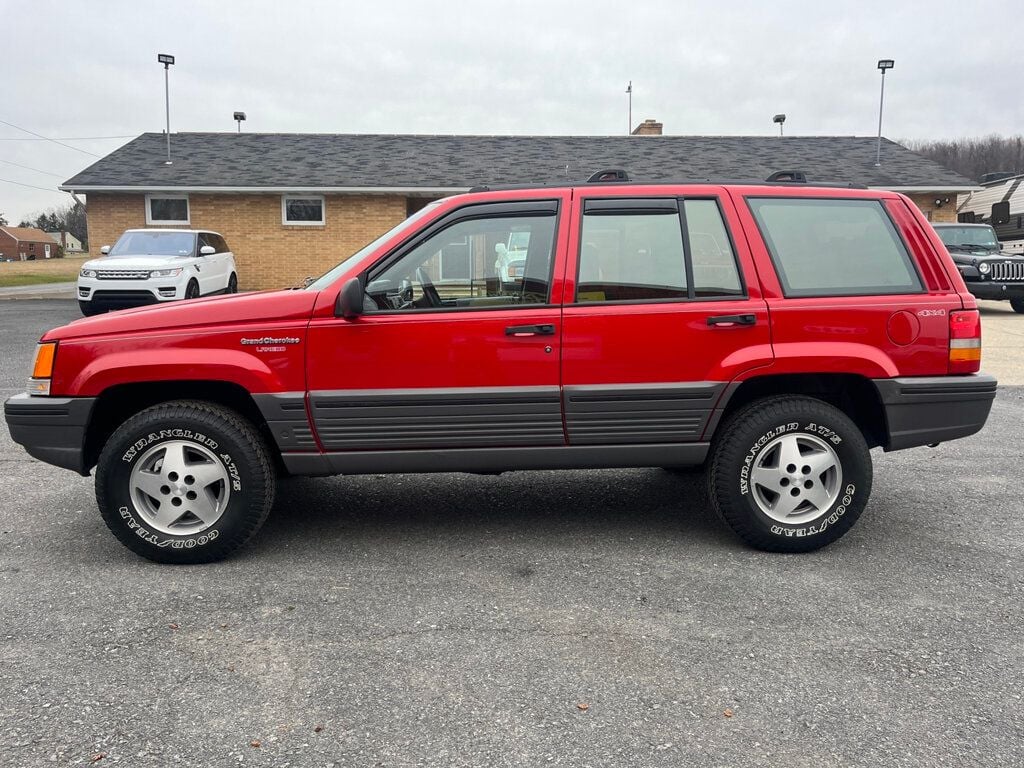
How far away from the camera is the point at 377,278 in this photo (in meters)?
3.88

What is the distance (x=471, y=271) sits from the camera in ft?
12.9

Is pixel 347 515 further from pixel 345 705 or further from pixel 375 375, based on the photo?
pixel 345 705

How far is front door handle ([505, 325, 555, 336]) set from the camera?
3838 millimetres

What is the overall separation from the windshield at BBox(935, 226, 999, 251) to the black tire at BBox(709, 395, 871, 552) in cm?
1560

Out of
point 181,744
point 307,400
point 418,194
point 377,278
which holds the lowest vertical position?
point 181,744

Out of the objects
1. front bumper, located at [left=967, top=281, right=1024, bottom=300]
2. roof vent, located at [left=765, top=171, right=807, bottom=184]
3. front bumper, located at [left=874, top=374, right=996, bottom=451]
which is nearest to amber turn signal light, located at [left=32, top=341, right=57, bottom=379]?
roof vent, located at [left=765, top=171, right=807, bottom=184]

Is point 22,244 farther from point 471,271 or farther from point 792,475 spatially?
point 792,475

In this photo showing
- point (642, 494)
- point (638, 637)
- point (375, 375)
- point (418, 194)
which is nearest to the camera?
point (638, 637)

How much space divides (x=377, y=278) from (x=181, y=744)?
2152 mm

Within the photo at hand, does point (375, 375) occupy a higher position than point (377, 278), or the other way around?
point (377, 278)

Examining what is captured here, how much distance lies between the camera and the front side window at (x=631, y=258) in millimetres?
3928

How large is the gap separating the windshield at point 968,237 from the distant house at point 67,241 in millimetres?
128846

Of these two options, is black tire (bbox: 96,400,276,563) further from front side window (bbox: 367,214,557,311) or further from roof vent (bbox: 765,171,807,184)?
roof vent (bbox: 765,171,807,184)

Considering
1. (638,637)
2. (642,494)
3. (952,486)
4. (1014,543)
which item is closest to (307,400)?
(638,637)
